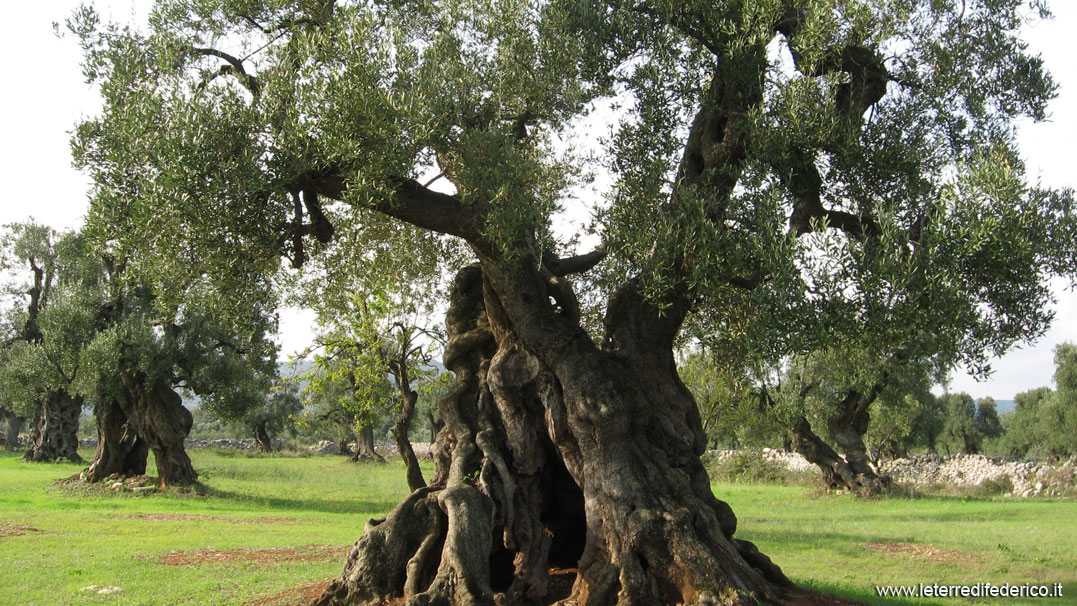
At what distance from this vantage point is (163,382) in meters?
30.1

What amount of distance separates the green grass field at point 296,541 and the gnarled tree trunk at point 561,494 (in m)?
2.27

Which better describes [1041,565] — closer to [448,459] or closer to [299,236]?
[448,459]

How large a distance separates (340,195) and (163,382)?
898 inches

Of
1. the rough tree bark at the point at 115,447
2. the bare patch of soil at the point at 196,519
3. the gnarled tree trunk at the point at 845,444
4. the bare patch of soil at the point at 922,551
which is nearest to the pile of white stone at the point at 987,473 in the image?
the gnarled tree trunk at the point at 845,444

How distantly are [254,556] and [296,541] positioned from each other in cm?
269

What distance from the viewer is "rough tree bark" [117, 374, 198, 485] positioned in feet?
95.5

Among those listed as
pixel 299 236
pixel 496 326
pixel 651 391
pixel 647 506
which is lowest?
pixel 647 506

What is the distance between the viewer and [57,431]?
44.0 m

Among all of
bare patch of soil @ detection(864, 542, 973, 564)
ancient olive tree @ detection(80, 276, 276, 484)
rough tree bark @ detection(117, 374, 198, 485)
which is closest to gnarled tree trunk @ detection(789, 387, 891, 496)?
bare patch of soil @ detection(864, 542, 973, 564)

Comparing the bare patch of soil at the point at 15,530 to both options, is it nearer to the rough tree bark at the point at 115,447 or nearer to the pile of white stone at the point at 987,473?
the rough tree bark at the point at 115,447

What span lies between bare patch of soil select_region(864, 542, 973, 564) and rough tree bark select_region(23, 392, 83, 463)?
1647 inches

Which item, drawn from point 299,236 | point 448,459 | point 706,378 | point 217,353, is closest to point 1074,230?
point 448,459

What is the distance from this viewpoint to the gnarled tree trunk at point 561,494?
33.4 feet

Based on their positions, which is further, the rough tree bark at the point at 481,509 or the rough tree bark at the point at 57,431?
the rough tree bark at the point at 57,431
